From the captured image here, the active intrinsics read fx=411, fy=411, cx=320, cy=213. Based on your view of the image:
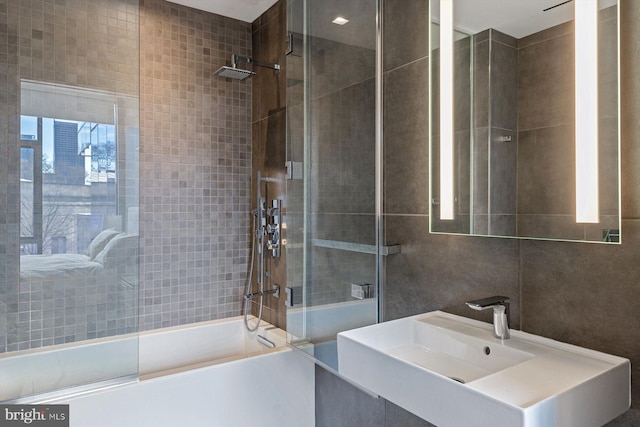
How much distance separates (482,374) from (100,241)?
1.71m

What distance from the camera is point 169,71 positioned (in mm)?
2787

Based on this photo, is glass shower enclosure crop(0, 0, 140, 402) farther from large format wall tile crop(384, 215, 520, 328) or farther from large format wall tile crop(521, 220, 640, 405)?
large format wall tile crop(521, 220, 640, 405)

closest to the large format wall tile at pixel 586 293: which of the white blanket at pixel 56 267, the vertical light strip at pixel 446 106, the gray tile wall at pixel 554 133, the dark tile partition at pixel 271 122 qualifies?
the gray tile wall at pixel 554 133

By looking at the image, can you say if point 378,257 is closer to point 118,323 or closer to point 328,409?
point 328,409

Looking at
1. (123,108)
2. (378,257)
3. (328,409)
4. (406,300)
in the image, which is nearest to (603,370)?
(406,300)

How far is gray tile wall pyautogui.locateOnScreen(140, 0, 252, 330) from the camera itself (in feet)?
8.94

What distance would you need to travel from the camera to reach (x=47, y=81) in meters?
1.86

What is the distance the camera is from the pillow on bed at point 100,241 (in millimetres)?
1911

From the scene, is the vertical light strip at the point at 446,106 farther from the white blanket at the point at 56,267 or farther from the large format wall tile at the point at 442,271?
the white blanket at the point at 56,267

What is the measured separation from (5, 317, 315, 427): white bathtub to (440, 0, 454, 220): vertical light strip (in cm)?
133

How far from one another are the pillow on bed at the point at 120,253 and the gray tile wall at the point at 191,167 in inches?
29.4

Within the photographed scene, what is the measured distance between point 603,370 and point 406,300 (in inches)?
33.8

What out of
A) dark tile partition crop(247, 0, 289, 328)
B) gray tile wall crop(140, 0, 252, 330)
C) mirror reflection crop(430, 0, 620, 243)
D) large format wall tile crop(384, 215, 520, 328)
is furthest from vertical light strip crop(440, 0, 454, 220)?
gray tile wall crop(140, 0, 252, 330)

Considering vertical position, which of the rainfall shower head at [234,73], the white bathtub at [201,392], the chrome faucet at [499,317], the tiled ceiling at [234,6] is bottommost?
the white bathtub at [201,392]
